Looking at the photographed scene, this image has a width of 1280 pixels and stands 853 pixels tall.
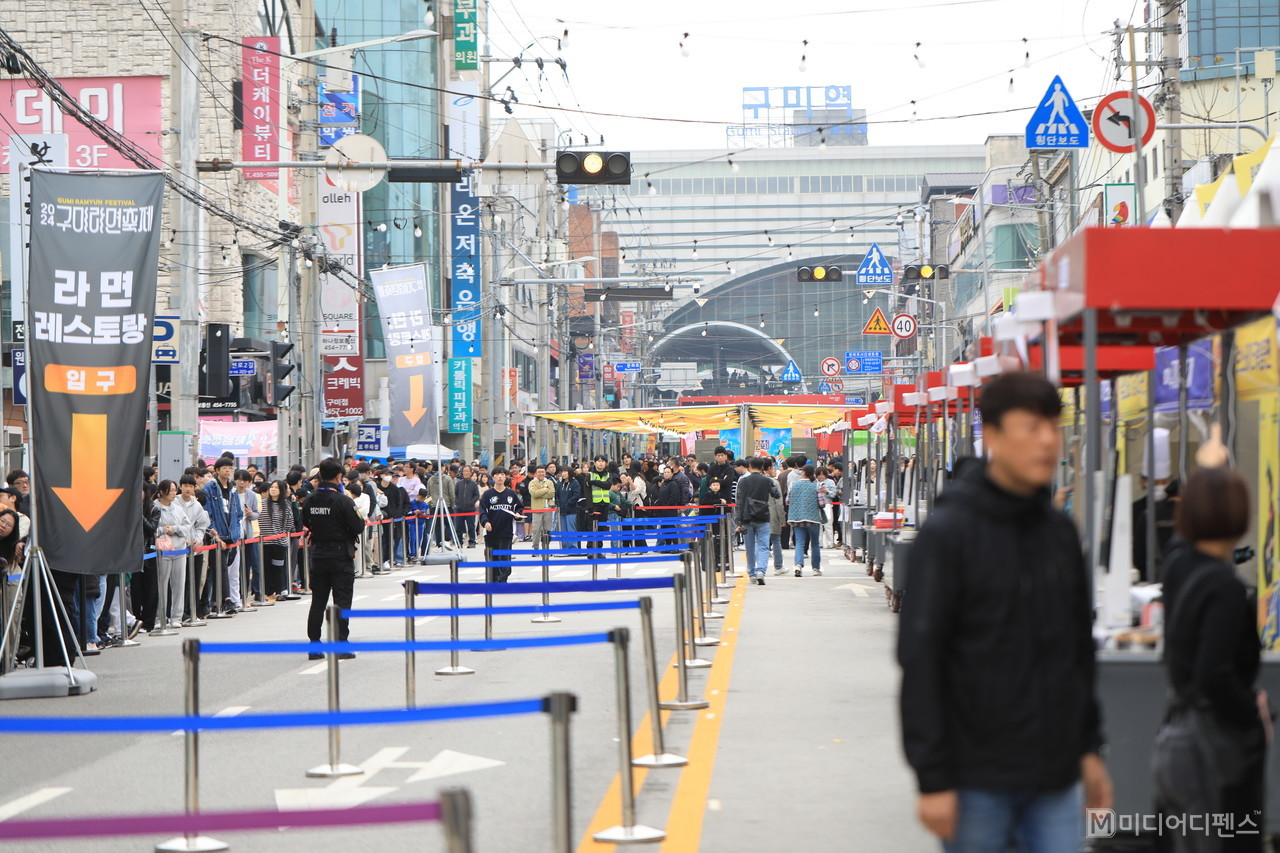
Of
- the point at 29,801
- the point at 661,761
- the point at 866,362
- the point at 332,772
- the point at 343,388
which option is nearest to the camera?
the point at 29,801

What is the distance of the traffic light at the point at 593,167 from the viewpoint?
1845 centimetres

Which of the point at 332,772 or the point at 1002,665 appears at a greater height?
the point at 1002,665

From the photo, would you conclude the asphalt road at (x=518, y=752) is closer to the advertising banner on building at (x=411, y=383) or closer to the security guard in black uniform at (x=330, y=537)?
the security guard in black uniform at (x=330, y=537)

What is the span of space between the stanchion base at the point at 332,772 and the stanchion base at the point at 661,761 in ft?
5.45

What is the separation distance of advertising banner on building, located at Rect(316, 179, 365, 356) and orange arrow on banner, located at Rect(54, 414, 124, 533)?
2977 cm

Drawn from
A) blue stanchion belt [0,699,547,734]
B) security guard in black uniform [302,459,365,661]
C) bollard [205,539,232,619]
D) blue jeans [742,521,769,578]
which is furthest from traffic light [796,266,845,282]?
blue stanchion belt [0,699,547,734]

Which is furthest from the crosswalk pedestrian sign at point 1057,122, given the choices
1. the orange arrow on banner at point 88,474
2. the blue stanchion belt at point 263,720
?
the blue stanchion belt at point 263,720

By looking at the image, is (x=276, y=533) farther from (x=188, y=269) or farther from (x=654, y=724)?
(x=654, y=724)

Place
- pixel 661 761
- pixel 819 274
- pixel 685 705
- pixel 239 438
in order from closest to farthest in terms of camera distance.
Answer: pixel 661 761 → pixel 685 705 → pixel 239 438 → pixel 819 274

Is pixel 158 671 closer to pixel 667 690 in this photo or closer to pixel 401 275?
pixel 667 690

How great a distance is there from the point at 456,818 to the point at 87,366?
35.4ft

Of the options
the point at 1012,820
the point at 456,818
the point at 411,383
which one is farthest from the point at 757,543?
the point at 456,818

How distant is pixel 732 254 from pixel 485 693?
15222 centimetres

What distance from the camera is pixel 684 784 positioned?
8.95 metres
